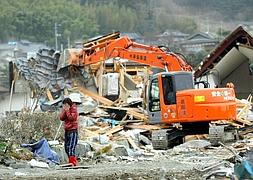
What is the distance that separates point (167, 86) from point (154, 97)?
0.68 meters

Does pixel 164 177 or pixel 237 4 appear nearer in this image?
pixel 164 177

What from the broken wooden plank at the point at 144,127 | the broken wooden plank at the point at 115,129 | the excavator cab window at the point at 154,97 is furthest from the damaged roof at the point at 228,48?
the excavator cab window at the point at 154,97

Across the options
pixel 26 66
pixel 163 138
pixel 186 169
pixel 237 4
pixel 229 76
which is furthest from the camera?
pixel 237 4

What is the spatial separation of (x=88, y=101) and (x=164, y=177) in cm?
1607

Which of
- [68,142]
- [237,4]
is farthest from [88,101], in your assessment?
[237,4]

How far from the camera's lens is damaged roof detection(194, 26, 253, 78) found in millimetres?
33438

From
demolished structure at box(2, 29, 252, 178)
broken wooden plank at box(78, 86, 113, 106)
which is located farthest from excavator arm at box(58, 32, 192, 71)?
broken wooden plank at box(78, 86, 113, 106)

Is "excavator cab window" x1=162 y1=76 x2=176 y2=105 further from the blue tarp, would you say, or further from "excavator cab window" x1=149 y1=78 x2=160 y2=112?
the blue tarp

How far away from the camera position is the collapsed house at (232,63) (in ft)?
111

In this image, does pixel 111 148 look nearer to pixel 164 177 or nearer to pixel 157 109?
pixel 157 109

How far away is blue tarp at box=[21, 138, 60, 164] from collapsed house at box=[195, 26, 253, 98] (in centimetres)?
1668

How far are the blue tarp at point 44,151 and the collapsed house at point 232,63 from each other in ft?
54.7

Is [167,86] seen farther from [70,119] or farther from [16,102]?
[16,102]

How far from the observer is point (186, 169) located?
50.2 ft
